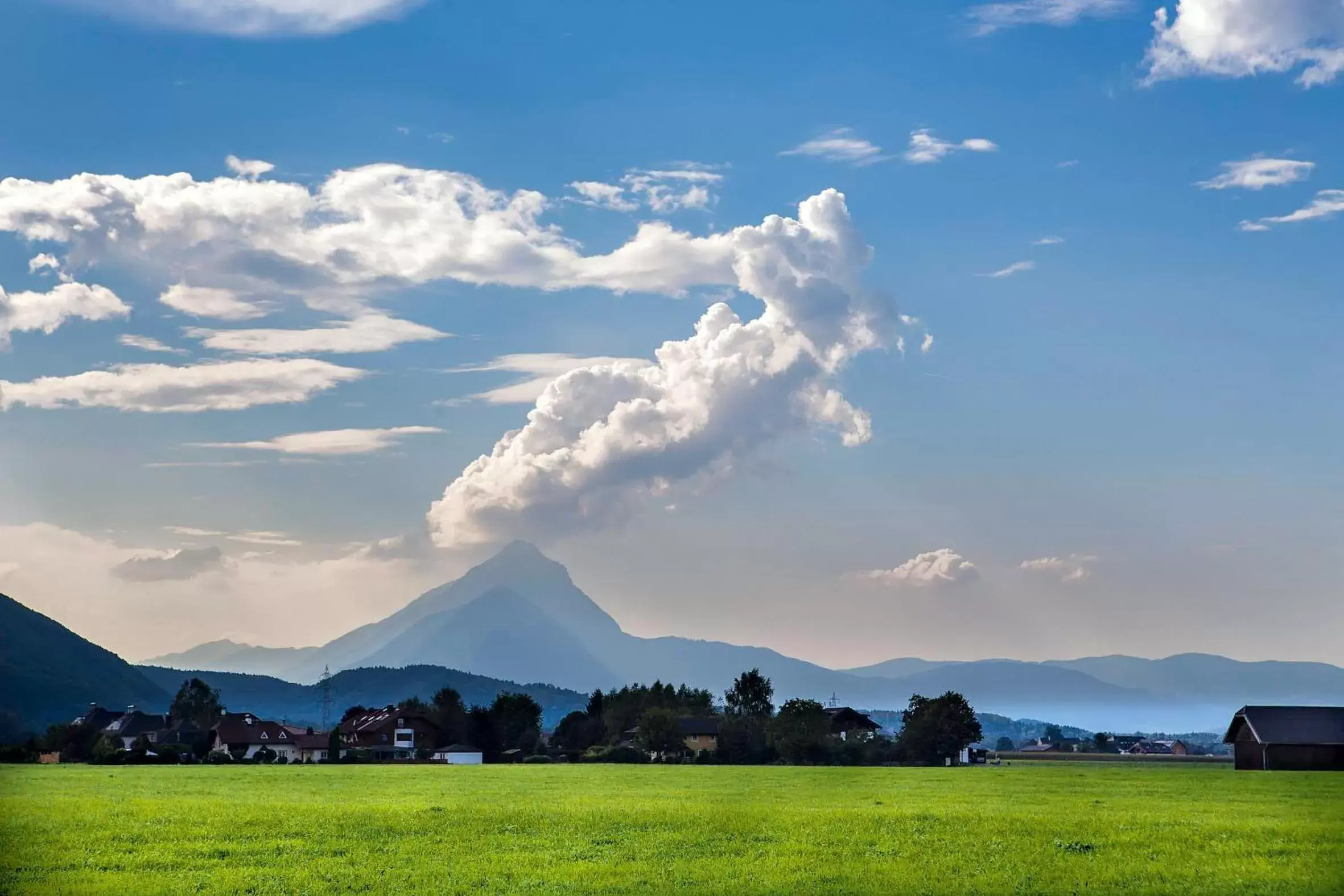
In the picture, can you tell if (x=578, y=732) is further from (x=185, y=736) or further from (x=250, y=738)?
(x=185, y=736)

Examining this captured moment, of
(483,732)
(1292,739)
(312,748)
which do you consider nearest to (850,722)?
(483,732)

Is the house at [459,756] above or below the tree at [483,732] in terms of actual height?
below

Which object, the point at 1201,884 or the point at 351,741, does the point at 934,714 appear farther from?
the point at 1201,884

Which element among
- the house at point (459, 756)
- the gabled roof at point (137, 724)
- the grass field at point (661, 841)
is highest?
the gabled roof at point (137, 724)

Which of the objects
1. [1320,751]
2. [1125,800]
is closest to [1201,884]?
[1125,800]

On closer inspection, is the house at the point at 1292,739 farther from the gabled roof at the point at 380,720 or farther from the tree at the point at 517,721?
the gabled roof at the point at 380,720

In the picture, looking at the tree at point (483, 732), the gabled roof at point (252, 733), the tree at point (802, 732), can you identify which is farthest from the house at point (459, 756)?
the tree at point (802, 732)

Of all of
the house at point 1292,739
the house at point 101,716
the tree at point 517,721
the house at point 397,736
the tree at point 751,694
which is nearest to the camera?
the house at point 1292,739

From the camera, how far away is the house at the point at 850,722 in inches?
4963

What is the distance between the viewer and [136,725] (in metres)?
183

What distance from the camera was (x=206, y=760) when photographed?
394 ft

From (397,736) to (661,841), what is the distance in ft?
415

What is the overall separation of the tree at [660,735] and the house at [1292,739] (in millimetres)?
50716

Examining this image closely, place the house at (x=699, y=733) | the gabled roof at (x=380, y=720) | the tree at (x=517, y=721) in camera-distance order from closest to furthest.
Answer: the house at (x=699, y=733) → the tree at (x=517, y=721) → the gabled roof at (x=380, y=720)
